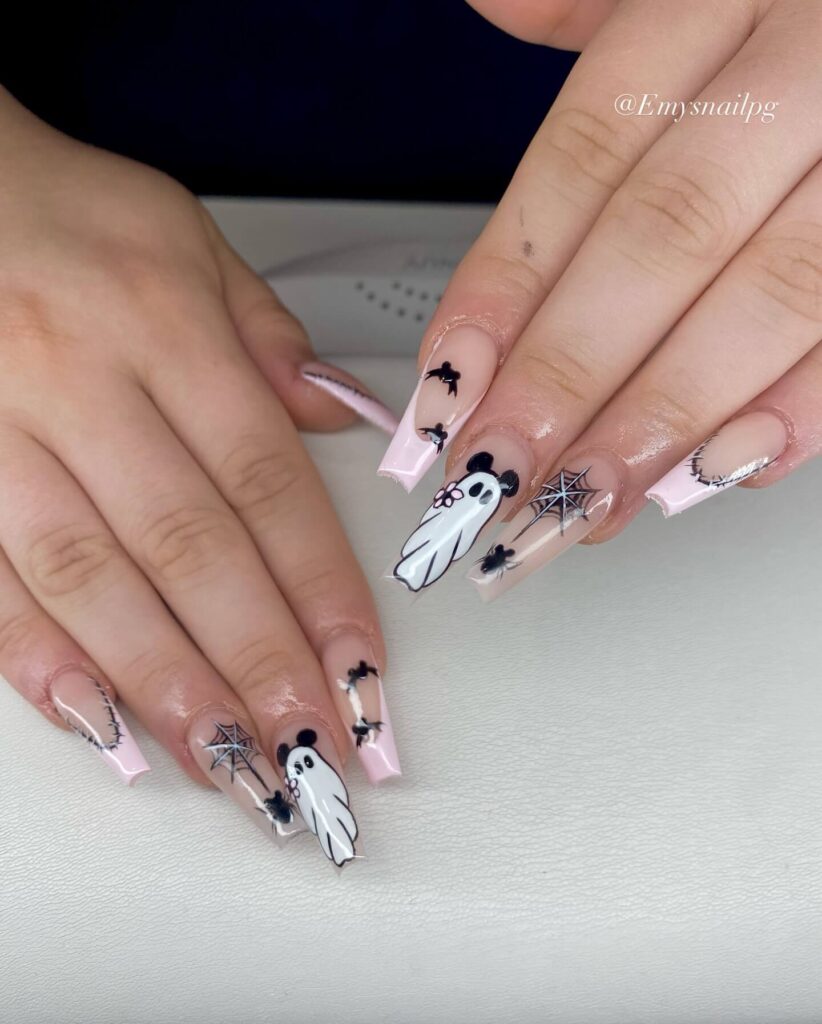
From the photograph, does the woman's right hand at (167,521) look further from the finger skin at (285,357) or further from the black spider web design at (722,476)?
the black spider web design at (722,476)

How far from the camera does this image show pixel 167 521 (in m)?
0.65

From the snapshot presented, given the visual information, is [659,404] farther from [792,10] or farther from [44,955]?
[44,955]

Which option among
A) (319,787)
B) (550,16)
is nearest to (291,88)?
(550,16)

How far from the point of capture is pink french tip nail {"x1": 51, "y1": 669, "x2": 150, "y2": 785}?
567mm

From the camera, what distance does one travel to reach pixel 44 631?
2.06 ft

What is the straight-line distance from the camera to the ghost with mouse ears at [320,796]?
532 millimetres

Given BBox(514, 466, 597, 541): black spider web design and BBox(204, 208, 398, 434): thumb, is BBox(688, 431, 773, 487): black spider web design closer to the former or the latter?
BBox(514, 466, 597, 541): black spider web design

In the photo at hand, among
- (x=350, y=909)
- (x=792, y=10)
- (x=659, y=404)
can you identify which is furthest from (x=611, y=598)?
(x=792, y=10)

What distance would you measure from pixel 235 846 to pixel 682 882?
22cm

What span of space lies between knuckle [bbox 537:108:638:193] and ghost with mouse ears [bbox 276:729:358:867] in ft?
1.15

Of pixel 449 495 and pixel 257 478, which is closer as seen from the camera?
pixel 449 495

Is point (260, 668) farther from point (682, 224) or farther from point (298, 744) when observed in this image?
point (682, 224)

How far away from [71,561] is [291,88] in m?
0.55

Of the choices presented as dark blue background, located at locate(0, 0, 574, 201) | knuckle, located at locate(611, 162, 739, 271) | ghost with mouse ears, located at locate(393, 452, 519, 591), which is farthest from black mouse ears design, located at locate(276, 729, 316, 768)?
dark blue background, located at locate(0, 0, 574, 201)
